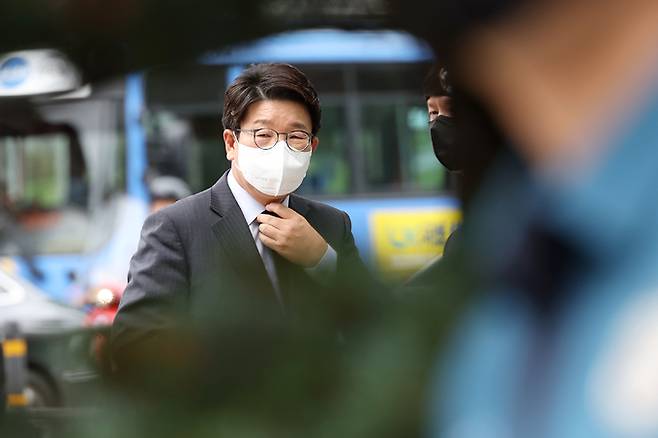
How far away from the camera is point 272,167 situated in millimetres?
1970

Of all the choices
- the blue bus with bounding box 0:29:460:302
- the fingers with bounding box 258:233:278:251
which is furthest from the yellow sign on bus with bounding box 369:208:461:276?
the fingers with bounding box 258:233:278:251

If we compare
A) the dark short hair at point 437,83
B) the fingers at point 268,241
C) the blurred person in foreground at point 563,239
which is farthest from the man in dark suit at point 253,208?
the blurred person in foreground at point 563,239

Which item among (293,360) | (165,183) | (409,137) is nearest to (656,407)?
(293,360)

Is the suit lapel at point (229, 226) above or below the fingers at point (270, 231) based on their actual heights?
above

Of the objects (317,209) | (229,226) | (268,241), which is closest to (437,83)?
(268,241)

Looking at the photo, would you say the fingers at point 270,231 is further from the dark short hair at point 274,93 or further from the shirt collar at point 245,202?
the dark short hair at point 274,93

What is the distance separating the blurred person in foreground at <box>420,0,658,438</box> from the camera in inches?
24.8

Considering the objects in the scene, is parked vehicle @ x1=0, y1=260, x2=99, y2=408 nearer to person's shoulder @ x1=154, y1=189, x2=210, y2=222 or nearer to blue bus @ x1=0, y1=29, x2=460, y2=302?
blue bus @ x1=0, y1=29, x2=460, y2=302

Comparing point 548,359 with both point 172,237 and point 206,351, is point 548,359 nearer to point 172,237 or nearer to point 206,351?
point 206,351

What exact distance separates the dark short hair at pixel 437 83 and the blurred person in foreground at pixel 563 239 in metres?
0.04

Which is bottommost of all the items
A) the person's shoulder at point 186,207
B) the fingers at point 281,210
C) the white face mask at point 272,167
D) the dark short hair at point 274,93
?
the fingers at point 281,210

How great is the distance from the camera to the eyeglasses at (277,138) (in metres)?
1.97

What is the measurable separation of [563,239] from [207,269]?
2.43 ft

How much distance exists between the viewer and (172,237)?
185 centimetres
